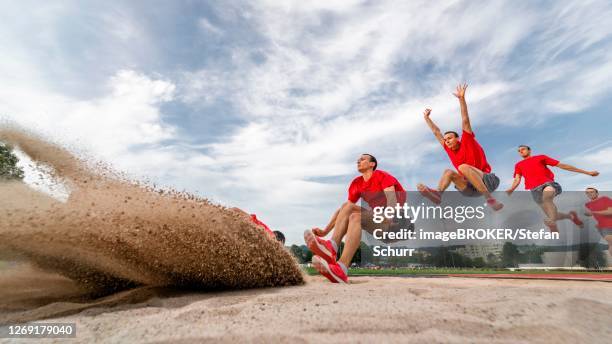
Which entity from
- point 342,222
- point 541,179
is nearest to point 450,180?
point 541,179

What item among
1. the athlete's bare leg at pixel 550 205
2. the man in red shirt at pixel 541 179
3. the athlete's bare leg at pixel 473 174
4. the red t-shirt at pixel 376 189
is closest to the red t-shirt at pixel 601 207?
the man in red shirt at pixel 541 179

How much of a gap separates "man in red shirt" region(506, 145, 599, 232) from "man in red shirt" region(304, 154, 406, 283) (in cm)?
285

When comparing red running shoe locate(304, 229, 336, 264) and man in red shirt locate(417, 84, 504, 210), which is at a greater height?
man in red shirt locate(417, 84, 504, 210)

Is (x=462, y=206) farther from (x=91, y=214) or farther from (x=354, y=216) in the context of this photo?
(x=91, y=214)

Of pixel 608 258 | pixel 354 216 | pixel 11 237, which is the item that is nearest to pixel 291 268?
pixel 354 216

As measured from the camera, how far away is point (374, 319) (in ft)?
9.02

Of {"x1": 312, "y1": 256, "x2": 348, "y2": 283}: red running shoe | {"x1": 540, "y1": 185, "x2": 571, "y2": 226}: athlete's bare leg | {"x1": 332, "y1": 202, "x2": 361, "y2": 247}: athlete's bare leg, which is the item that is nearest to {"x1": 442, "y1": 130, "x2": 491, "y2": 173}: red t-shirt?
{"x1": 540, "y1": 185, "x2": 571, "y2": 226}: athlete's bare leg

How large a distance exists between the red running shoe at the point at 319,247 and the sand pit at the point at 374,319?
1909 mm

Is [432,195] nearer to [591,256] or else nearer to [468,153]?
[468,153]

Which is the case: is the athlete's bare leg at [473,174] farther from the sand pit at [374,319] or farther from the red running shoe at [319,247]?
the sand pit at [374,319]

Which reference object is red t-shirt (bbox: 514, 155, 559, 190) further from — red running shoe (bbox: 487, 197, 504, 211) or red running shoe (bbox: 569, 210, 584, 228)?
red running shoe (bbox: 569, 210, 584, 228)

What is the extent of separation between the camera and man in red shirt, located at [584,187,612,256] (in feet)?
→ 27.6

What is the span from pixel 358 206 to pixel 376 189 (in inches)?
16.8

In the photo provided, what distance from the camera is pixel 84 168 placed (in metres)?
5.54
